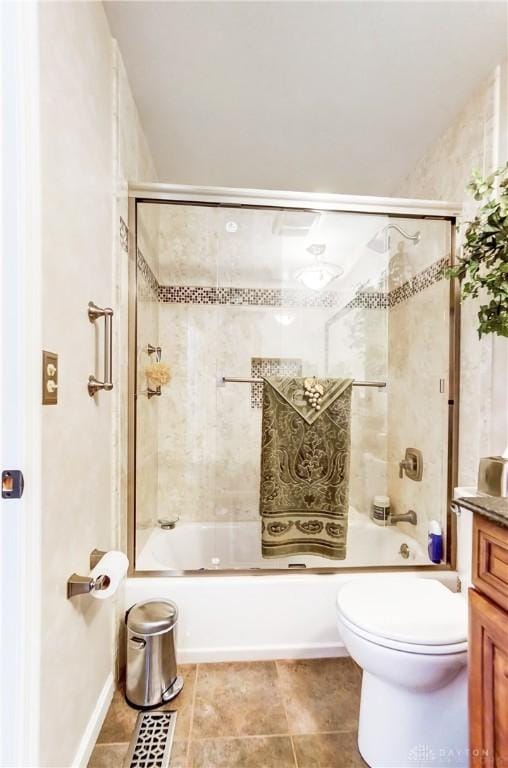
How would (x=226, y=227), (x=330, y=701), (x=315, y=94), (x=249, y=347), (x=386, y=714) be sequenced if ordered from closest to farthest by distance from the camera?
(x=386, y=714)
(x=330, y=701)
(x=315, y=94)
(x=226, y=227)
(x=249, y=347)

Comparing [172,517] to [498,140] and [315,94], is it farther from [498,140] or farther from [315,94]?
[498,140]

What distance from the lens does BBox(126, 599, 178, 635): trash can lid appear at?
4.24ft

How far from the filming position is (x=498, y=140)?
56.6 inches

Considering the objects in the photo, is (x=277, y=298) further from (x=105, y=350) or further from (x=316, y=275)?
(x=105, y=350)

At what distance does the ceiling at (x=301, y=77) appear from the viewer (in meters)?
1.24

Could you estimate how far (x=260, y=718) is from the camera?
1.24 m

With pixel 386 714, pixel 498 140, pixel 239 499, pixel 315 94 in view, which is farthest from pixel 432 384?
pixel 315 94

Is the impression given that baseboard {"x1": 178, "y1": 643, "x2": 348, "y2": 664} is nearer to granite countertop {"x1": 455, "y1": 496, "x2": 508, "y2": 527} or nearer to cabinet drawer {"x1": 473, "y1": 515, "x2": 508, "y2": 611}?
cabinet drawer {"x1": 473, "y1": 515, "x2": 508, "y2": 611}

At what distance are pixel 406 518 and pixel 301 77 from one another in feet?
7.20

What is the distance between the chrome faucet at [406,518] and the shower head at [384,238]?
1.47m

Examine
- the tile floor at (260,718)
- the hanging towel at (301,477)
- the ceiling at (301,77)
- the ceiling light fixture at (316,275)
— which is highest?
the ceiling at (301,77)

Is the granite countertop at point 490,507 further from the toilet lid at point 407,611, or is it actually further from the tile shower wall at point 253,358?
the tile shower wall at point 253,358

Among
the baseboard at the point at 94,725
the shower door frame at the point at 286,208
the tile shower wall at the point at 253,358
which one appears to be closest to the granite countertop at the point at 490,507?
the shower door frame at the point at 286,208

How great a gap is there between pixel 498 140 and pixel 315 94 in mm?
800
